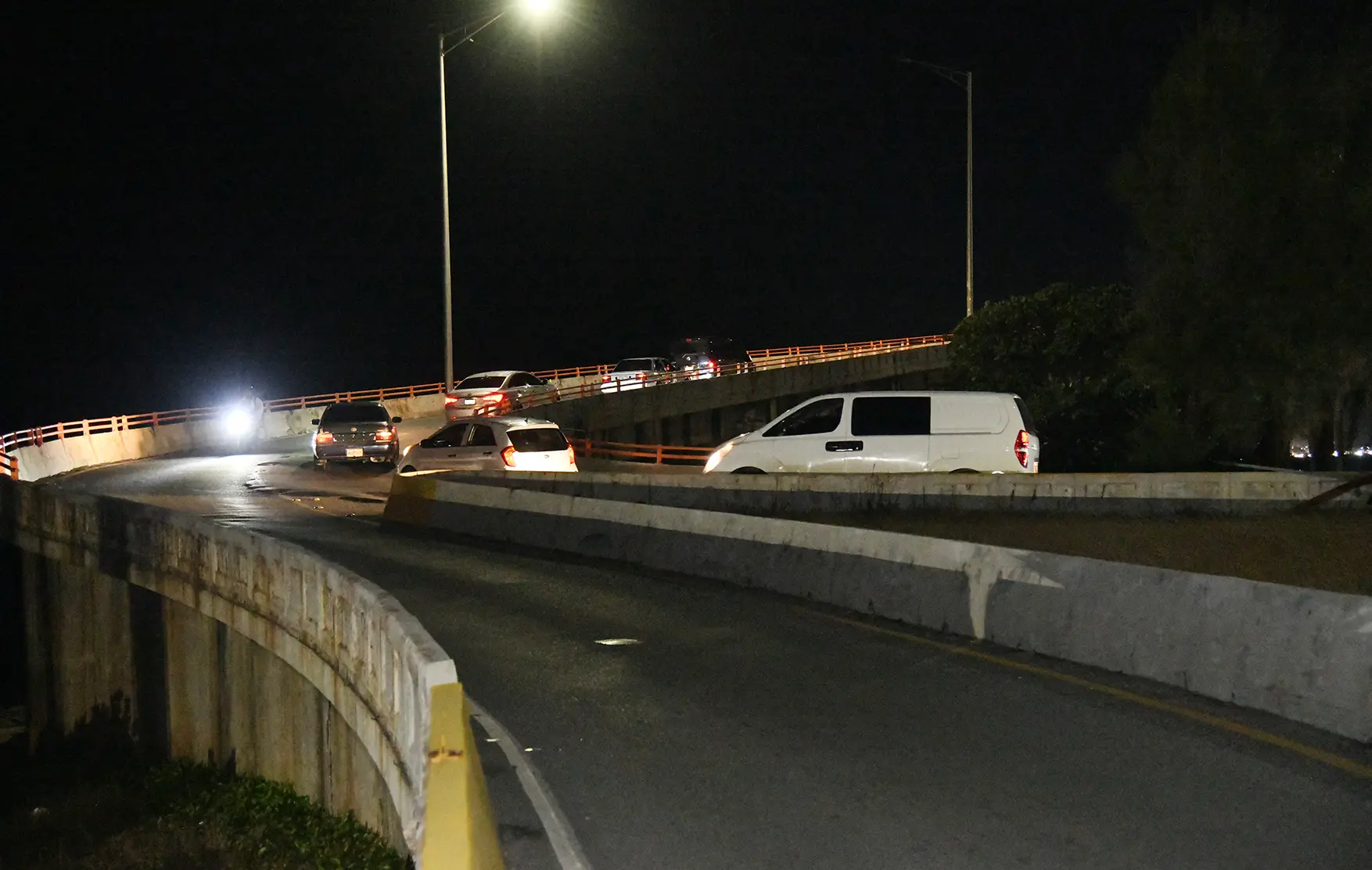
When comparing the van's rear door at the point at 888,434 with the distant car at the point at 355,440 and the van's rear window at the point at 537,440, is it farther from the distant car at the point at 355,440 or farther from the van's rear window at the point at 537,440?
the distant car at the point at 355,440

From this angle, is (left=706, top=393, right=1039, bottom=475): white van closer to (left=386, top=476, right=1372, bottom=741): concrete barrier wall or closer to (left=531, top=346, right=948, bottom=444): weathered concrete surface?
(left=386, top=476, right=1372, bottom=741): concrete barrier wall

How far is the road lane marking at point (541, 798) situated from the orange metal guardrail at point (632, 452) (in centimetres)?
2971

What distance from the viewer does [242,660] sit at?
587 inches

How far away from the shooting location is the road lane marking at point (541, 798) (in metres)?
6.34

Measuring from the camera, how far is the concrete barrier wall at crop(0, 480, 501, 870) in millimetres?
7195

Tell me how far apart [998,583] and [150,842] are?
776cm

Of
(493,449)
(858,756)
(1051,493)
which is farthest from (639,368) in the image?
(858,756)

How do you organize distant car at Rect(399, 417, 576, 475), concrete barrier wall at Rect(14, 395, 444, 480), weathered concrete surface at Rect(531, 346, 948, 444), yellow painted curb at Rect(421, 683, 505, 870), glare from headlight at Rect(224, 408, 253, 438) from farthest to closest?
glare from headlight at Rect(224, 408, 253, 438) < weathered concrete surface at Rect(531, 346, 948, 444) < concrete barrier wall at Rect(14, 395, 444, 480) < distant car at Rect(399, 417, 576, 475) < yellow painted curb at Rect(421, 683, 505, 870)

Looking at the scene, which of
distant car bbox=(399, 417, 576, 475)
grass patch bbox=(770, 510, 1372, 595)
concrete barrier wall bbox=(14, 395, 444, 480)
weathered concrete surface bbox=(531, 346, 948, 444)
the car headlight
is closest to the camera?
grass patch bbox=(770, 510, 1372, 595)

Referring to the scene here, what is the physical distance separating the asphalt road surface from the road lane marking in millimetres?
67

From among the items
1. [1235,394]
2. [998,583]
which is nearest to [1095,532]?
[998,583]

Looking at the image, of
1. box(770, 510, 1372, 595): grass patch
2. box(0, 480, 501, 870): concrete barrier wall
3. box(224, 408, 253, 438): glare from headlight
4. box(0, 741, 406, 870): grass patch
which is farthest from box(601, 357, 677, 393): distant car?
box(0, 741, 406, 870): grass patch

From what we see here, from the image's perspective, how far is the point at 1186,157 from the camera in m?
30.2

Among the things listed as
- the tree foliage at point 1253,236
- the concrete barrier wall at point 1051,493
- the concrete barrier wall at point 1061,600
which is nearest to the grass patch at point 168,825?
the concrete barrier wall at point 1061,600
